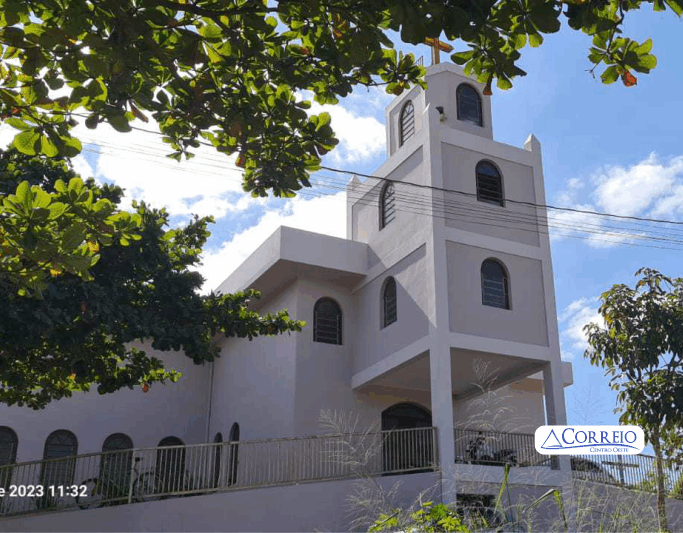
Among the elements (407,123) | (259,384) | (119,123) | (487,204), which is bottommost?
(119,123)

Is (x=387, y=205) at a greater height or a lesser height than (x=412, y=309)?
greater

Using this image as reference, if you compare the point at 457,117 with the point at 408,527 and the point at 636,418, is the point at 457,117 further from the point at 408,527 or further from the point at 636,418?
the point at 408,527

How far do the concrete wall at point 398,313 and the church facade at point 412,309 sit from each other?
0.04 meters

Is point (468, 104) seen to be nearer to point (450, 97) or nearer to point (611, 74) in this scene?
point (450, 97)

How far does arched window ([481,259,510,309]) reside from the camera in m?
16.0

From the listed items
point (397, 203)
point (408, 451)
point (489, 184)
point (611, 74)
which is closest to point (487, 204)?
point (489, 184)

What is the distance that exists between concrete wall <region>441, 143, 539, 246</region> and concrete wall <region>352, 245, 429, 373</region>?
1135 mm

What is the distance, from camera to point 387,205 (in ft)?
58.6

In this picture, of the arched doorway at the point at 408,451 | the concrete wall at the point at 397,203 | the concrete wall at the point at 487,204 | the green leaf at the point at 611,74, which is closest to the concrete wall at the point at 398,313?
the concrete wall at the point at 397,203

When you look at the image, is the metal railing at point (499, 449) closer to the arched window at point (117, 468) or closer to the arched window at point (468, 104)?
the arched window at point (117, 468)

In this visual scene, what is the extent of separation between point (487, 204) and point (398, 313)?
2832 mm

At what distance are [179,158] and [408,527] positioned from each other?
3009mm

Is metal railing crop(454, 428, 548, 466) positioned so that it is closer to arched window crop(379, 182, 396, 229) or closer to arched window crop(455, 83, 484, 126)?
arched window crop(379, 182, 396, 229)

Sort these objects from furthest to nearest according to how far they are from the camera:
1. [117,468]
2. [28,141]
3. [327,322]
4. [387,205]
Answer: [387,205] → [327,322] → [117,468] → [28,141]
